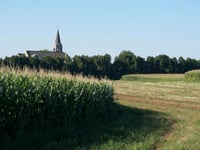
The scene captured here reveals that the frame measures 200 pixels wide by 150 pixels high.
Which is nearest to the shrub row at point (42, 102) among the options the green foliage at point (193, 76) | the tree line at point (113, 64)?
the tree line at point (113, 64)

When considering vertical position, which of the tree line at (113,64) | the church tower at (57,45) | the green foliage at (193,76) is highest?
the church tower at (57,45)

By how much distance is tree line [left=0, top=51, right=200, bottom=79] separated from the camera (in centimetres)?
7831

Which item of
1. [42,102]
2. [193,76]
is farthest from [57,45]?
[42,102]

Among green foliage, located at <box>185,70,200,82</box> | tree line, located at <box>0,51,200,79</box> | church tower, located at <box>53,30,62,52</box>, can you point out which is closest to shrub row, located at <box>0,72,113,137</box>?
tree line, located at <box>0,51,200,79</box>

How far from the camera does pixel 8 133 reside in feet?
36.9

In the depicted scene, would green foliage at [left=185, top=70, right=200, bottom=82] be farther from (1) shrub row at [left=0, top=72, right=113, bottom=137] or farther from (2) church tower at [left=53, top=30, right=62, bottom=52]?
(2) church tower at [left=53, top=30, right=62, bottom=52]

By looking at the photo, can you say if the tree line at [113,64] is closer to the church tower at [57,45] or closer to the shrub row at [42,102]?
the shrub row at [42,102]

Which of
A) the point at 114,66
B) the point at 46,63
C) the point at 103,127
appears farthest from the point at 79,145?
the point at 114,66

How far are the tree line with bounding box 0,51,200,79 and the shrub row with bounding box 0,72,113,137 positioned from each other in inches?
2032

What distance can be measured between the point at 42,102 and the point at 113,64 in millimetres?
87180

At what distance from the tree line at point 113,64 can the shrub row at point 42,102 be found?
51.6m

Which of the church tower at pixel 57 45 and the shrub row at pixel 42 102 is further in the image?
the church tower at pixel 57 45

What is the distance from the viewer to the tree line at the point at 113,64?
78.3m

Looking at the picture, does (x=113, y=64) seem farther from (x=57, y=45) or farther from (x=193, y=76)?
(x=57, y=45)
